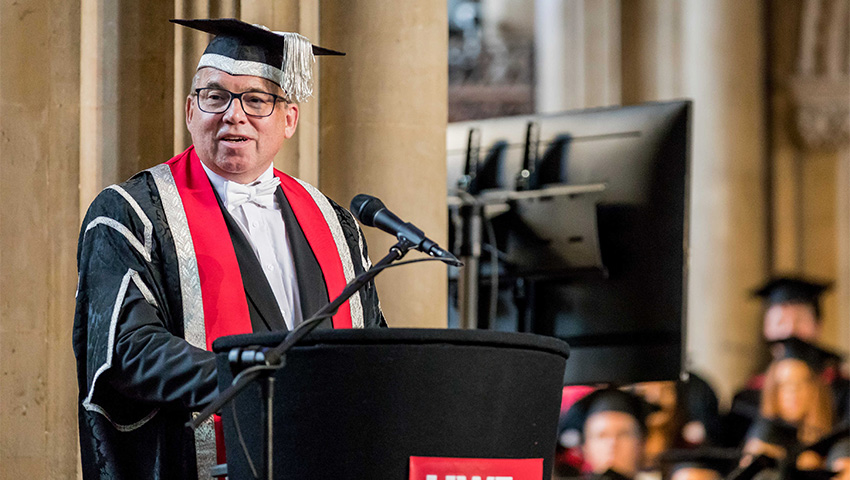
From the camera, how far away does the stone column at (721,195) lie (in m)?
10.3

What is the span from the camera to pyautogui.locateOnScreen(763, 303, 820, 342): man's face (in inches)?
353

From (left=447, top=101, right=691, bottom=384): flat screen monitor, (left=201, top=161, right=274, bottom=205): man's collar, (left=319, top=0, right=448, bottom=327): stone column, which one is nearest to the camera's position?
(left=201, top=161, right=274, bottom=205): man's collar

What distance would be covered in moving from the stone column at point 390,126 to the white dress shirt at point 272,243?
87cm

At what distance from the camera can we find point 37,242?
3.40m

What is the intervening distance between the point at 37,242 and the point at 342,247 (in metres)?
0.86

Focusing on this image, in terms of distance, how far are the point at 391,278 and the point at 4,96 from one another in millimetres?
1200

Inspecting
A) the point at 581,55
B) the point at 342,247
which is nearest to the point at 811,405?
the point at 581,55

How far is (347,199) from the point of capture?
153 inches

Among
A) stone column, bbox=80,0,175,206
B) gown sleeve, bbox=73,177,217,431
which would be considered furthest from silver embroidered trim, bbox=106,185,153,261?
stone column, bbox=80,0,175,206

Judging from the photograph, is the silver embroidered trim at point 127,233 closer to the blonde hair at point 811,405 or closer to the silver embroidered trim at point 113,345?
the silver embroidered trim at point 113,345

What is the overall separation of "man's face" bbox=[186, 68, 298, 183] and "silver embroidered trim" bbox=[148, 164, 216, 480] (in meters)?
0.13

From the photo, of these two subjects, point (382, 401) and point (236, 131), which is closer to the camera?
point (382, 401)

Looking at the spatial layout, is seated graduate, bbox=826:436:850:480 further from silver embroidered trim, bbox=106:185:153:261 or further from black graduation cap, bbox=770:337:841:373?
silver embroidered trim, bbox=106:185:153:261

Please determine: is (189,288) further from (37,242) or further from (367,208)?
(37,242)
